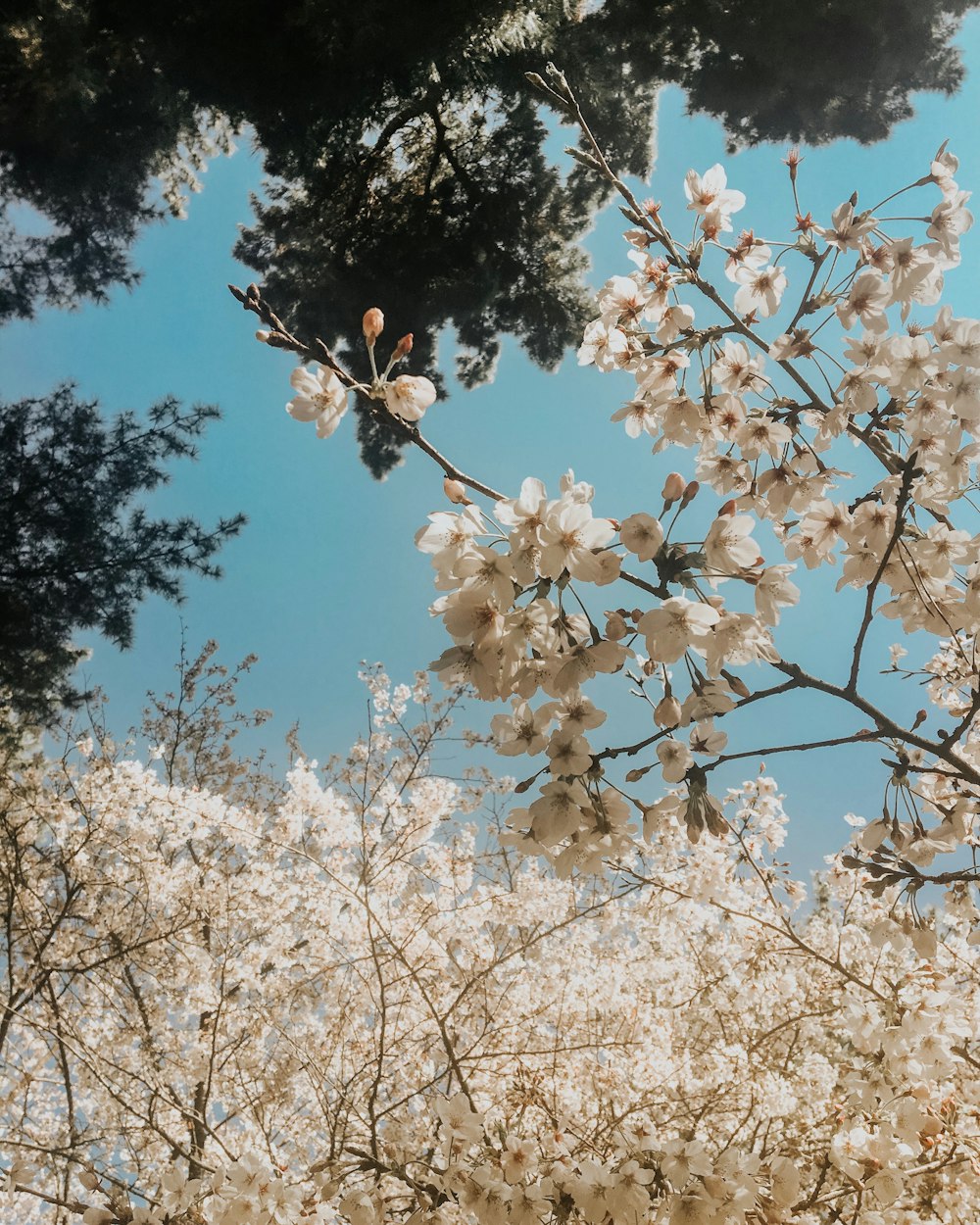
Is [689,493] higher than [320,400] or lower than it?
lower

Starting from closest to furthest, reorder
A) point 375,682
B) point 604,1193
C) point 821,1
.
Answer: point 604,1193 < point 375,682 < point 821,1

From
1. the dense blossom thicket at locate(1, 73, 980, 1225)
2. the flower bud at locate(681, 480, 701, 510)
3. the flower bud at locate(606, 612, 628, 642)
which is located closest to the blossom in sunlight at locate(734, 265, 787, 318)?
the dense blossom thicket at locate(1, 73, 980, 1225)

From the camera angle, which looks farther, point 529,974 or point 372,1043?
point 529,974

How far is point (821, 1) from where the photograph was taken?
17.6ft

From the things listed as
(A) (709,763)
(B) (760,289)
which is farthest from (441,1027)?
(B) (760,289)

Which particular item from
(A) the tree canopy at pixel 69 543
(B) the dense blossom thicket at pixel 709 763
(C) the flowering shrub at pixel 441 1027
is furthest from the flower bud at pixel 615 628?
(A) the tree canopy at pixel 69 543

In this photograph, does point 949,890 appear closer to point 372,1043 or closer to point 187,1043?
point 372,1043

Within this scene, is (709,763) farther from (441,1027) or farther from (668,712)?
(441,1027)

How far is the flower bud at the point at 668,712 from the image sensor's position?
104 cm

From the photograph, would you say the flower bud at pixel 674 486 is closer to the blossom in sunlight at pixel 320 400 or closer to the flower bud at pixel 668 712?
the flower bud at pixel 668 712

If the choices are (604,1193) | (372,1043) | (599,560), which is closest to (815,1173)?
(604,1193)

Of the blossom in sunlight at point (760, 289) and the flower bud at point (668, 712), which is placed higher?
the blossom in sunlight at point (760, 289)

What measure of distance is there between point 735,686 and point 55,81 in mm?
5955

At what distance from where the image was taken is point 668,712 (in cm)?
104
